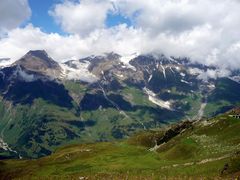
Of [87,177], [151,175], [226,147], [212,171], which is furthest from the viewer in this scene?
[226,147]

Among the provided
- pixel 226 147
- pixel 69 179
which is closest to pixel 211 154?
pixel 226 147

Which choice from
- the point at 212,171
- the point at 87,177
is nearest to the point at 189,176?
the point at 212,171

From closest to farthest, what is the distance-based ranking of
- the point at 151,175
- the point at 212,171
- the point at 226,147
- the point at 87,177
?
the point at 212,171
the point at 151,175
the point at 87,177
the point at 226,147

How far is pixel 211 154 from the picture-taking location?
195500mm

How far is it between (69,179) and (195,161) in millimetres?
56089

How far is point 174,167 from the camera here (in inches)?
7411

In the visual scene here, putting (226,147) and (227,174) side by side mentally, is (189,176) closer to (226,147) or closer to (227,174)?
(227,174)

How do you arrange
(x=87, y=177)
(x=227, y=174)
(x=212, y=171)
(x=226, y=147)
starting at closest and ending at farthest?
1. (x=227, y=174)
2. (x=212, y=171)
3. (x=87, y=177)
4. (x=226, y=147)

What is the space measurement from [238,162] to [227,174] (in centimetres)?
758

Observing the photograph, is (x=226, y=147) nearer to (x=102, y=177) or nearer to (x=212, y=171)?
(x=212, y=171)

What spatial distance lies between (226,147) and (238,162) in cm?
6119

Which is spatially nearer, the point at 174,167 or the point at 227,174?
the point at 227,174

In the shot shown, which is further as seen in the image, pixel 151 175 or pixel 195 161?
pixel 195 161

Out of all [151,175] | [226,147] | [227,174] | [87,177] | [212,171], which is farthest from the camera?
[226,147]
